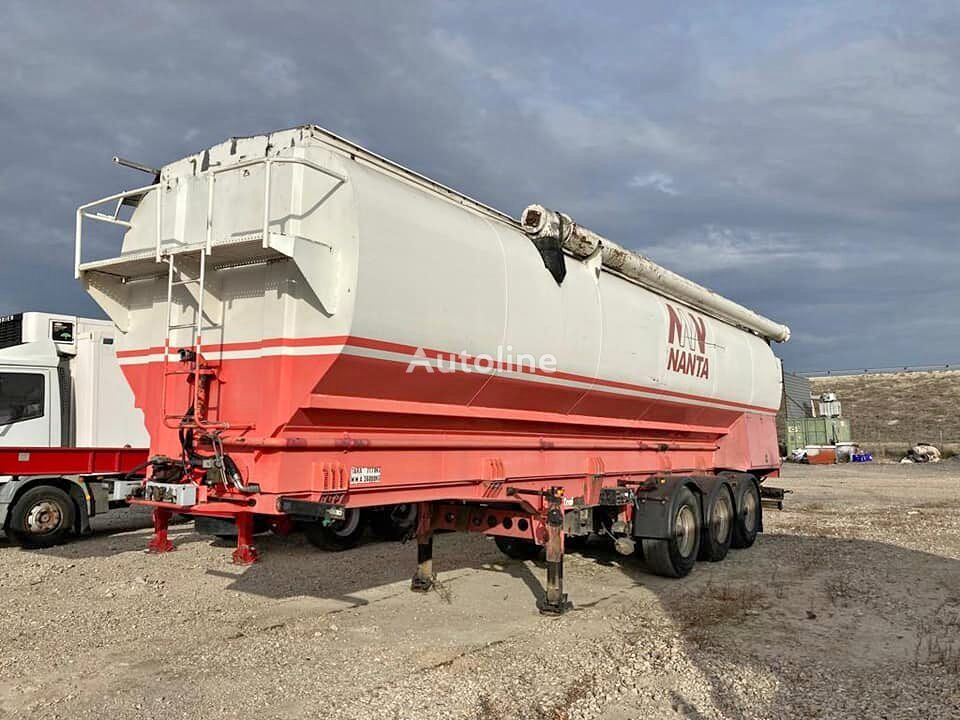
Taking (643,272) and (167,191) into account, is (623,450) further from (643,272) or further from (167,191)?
(167,191)

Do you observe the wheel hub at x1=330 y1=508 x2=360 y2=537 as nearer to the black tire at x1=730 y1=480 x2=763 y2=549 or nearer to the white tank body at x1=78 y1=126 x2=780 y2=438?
the white tank body at x1=78 y1=126 x2=780 y2=438

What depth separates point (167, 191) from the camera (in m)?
6.14

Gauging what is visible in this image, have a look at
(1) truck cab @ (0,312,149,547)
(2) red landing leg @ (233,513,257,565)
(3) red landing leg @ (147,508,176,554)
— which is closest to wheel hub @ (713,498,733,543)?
(2) red landing leg @ (233,513,257,565)

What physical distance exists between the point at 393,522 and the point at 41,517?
4.96m

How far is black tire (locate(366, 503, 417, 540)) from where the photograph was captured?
38.2ft

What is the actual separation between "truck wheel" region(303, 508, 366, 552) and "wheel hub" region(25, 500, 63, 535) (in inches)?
142

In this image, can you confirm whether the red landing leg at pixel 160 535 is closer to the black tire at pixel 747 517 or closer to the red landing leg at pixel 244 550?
the red landing leg at pixel 244 550

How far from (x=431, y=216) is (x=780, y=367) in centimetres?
963

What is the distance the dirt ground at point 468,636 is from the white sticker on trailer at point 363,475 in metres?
1.40

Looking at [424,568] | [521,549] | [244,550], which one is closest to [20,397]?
[244,550]

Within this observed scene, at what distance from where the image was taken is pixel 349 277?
17.3 ft

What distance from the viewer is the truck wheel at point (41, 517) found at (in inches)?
434

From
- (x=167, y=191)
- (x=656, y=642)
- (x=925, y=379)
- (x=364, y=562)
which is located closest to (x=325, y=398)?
(x=167, y=191)

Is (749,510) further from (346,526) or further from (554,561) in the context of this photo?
(346,526)
